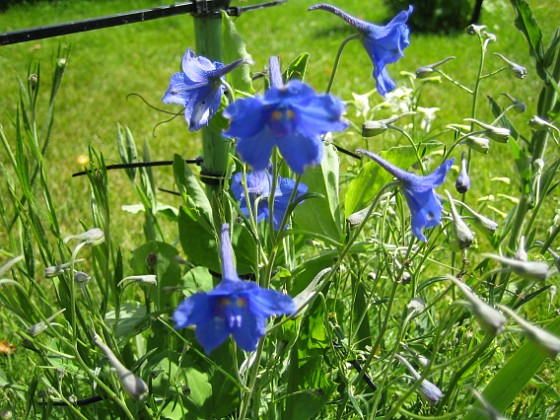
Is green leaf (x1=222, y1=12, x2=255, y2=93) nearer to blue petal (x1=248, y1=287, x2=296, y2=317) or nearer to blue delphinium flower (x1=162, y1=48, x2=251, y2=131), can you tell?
blue delphinium flower (x1=162, y1=48, x2=251, y2=131)

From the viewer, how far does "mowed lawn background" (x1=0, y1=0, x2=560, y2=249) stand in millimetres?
2877

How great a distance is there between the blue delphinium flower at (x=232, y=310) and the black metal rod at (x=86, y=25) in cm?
60

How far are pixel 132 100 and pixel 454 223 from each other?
327 cm

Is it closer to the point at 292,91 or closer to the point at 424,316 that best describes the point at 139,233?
the point at 424,316

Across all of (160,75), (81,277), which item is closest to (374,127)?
(81,277)

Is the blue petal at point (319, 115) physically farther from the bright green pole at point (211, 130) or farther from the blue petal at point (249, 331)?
the bright green pole at point (211, 130)

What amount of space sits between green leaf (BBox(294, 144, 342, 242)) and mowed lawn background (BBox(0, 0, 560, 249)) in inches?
51.3

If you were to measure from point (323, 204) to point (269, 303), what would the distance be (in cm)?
50

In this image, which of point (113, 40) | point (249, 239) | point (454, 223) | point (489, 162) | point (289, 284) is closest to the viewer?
point (454, 223)

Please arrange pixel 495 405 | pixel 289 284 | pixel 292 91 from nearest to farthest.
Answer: pixel 292 91 → pixel 495 405 → pixel 289 284

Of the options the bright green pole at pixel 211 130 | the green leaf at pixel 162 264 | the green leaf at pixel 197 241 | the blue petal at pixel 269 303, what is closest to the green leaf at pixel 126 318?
the green leaf at pixel 162 264

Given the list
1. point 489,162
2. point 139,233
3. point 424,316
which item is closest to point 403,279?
point 424,316

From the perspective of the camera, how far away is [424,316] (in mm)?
1528

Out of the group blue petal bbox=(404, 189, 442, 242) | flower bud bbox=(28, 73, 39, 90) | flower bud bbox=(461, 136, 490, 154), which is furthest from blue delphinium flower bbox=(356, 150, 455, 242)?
flower bud bbox=(28, 73, 39, 90)
